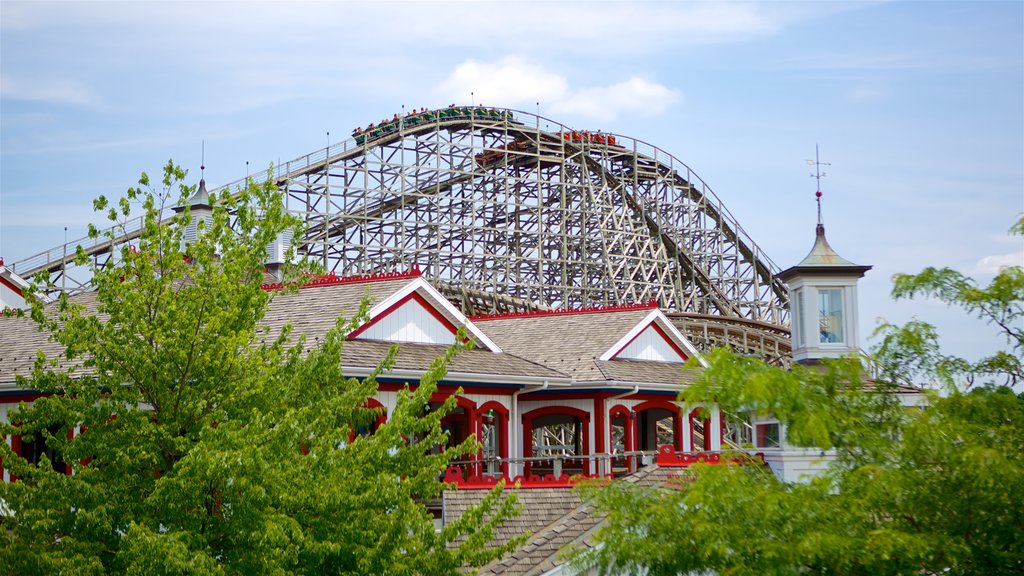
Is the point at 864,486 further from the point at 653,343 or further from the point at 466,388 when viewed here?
the point at 653,343

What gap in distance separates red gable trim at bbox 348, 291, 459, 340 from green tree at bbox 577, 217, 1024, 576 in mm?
11129

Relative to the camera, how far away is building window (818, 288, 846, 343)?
66.1 ft

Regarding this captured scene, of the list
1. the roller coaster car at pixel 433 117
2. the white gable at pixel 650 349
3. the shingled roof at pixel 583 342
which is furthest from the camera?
the roller coaster car at pixel 433 117

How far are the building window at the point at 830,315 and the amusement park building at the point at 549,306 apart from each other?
0.03 meters

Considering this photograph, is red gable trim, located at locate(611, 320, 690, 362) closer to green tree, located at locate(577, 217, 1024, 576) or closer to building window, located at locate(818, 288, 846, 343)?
building window, located at locate(818, 288, 846, 343)

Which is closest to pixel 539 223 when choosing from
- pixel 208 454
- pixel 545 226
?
pixel 545 226

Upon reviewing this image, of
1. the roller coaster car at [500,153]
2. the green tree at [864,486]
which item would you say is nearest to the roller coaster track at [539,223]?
the roller coaster car at [500,153]

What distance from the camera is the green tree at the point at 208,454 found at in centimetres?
1158

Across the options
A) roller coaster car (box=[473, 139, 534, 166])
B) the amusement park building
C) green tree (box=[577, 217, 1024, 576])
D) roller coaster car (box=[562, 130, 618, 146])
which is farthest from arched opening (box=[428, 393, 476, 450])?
roller coaster car (box=[562, 130, 618, 146])

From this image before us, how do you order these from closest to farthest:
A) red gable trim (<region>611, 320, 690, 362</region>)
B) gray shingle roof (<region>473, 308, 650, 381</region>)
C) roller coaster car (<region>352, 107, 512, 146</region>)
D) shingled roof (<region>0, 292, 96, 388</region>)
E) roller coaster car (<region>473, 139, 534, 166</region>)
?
1. shingled roof (<region>0, 292, 96, 388</region>)
2. gray shingle roof (<region>473, 308, 650, 381</region>)
3. red gable trim (<region>611, 320, 690, 362</region>)
4. roller coaster car (<region>352, 107, 512, 146</region>)
5. roller coaster car (<region>473, 139, 534, 166</region>)

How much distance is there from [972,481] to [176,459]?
752cm

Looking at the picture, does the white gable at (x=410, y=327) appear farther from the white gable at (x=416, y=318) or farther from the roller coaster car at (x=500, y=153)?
the roller coaster car at (x=500, y=153)

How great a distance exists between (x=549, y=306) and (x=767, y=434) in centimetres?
2735

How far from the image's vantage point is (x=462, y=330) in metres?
13.0
